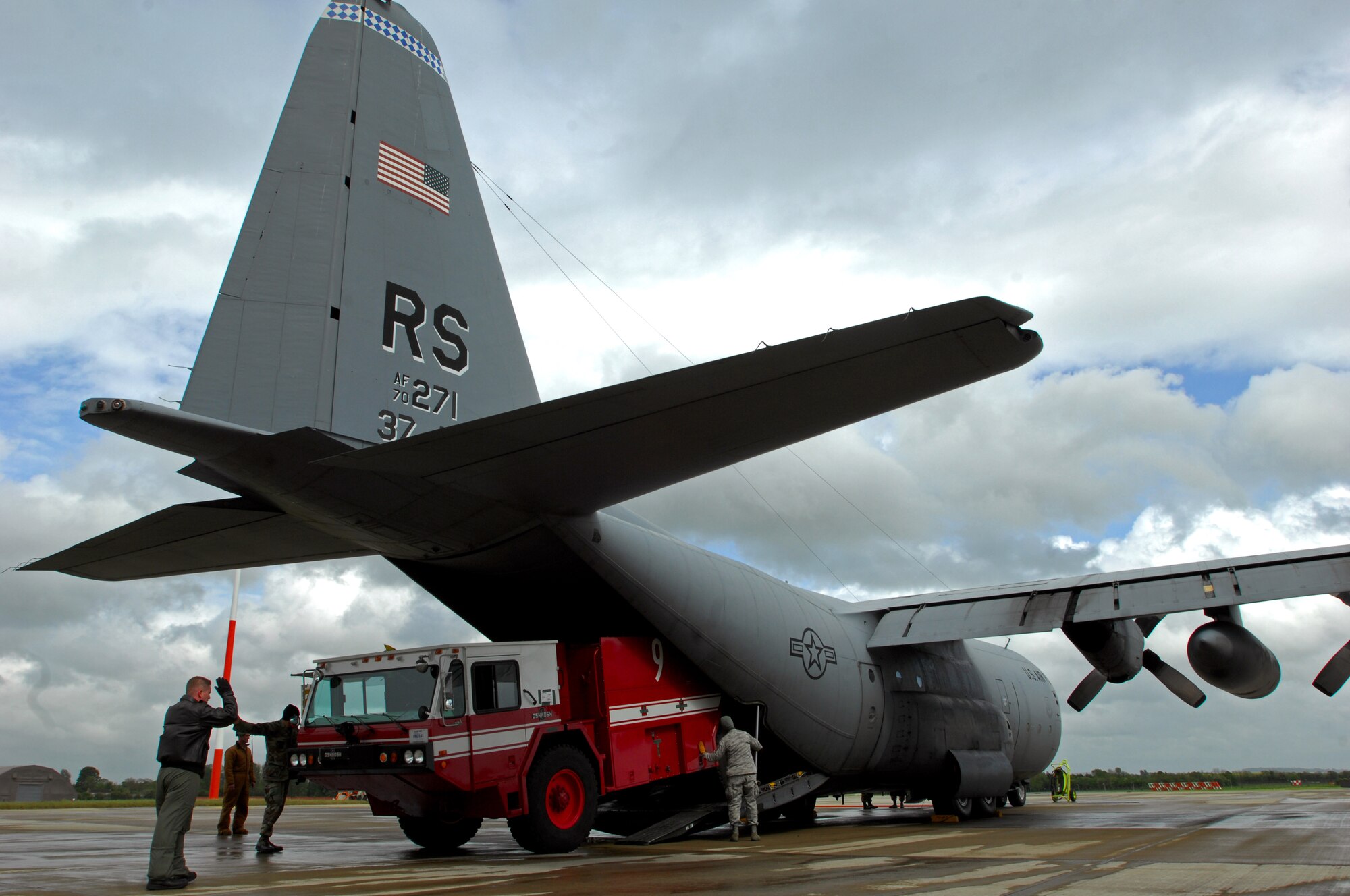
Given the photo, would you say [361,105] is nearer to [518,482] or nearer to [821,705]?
[518,482]

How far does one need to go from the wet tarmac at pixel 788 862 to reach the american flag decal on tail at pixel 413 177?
5717mm

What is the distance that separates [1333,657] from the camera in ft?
38.4

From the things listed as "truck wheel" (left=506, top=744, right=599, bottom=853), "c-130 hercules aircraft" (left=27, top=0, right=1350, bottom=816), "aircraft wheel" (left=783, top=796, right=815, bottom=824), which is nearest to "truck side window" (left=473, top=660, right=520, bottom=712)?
"truck wheel" (left=506, top=744, right=599, bottom=853)

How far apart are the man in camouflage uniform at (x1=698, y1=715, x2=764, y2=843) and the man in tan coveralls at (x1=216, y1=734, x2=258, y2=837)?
6213 mm

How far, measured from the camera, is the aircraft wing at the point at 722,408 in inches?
241

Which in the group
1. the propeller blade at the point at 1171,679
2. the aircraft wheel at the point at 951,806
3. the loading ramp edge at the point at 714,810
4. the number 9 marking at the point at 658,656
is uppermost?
the number 9 marking at the point at 658,656

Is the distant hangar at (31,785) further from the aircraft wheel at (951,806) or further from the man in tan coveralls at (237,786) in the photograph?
the aircraft wheel at (951,806)

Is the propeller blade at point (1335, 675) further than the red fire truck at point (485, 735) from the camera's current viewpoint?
Yes

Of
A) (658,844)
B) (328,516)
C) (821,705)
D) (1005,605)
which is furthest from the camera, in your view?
(1005,605)

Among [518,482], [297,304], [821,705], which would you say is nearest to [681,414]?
[518,482]

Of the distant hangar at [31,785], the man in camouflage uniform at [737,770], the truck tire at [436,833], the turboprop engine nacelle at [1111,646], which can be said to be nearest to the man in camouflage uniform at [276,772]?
the truck tire at [436,833]

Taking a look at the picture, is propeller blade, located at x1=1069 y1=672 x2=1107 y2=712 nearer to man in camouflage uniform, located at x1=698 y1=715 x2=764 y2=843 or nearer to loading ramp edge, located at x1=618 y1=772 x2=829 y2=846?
loading ramp edge, located at x1=618 y1=772 x2=829 y2=846

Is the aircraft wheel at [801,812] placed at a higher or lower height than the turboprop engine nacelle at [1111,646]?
lower

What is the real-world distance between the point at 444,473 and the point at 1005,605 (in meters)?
8.99
